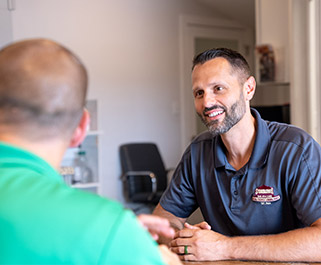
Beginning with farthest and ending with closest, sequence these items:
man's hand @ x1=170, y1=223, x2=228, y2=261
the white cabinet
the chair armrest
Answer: the chair armrest
the white cabinet
man's hand @ x1=170, y1=223, x2=228, y2=261

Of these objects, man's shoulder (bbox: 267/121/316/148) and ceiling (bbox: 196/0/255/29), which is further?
ceiling (bbox: 196/0/255/29)

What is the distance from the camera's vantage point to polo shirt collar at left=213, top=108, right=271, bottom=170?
5.58 ft

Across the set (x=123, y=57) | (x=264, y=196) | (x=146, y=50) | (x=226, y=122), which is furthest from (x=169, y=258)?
(x=146, y=50)

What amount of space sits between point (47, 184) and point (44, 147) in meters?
0.10

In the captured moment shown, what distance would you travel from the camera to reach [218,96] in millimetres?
1797

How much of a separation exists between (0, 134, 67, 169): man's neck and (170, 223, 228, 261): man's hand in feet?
2.56

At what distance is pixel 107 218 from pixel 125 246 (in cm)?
5

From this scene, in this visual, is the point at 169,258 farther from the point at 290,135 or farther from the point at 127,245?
the point at 290,135

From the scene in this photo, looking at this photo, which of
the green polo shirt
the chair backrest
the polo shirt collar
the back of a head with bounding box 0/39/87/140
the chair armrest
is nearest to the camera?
the green polo shirt

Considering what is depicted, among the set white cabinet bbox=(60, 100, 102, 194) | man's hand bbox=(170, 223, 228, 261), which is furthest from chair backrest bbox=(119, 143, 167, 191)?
man's hand bbox=(170, 223, 228, 261)

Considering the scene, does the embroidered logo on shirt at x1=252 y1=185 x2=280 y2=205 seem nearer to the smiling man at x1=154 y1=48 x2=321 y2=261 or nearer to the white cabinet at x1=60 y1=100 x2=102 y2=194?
the smiling man at x1=154 y1=48 x2=321 y2=261

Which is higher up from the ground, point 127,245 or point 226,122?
point 226,122

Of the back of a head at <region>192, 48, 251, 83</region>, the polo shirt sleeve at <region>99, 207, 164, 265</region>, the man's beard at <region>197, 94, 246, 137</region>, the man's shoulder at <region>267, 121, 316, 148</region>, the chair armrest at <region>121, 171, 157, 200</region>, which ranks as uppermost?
the back of a head at <region>192, 48, 251, 83</region>

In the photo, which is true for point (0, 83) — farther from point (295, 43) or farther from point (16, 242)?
point (295, 43)
